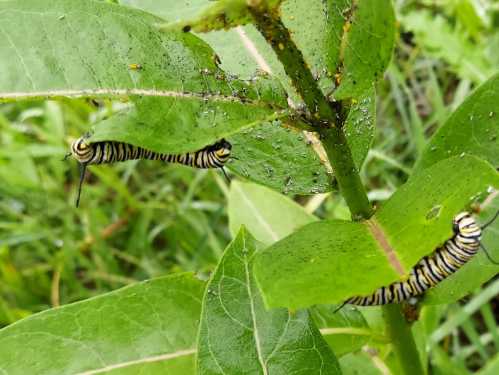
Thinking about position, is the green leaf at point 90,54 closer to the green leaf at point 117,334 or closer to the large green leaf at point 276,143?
the large green leaf at point 276,143

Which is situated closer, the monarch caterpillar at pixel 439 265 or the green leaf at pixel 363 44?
the green leaf at pixel 363 44

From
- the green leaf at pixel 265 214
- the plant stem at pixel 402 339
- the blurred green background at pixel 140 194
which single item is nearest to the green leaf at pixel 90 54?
the plant stem at pixel 402 339

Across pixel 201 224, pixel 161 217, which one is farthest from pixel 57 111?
pixel 201 224

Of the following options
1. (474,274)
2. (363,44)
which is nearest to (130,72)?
(363,44)

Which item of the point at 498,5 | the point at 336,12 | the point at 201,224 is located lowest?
the point at 336,12

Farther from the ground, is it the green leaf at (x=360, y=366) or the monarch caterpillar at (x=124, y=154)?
the monarch caterpillar at (x=124, y=154)

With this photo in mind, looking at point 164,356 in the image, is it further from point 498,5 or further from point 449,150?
point 498,5

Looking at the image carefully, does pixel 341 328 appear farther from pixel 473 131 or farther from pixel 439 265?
pixel 473 131
